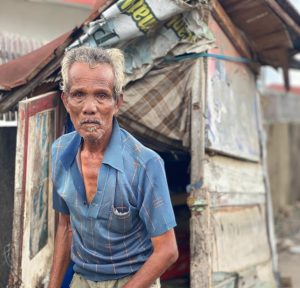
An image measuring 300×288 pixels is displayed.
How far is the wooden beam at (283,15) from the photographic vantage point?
470 cm

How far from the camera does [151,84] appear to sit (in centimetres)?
444

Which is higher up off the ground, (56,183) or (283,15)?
(283,15)

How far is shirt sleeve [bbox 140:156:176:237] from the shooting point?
2484 mm

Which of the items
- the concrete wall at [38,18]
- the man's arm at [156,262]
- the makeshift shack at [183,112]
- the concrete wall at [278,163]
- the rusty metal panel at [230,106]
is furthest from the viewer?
the concrete wall at [278,163]

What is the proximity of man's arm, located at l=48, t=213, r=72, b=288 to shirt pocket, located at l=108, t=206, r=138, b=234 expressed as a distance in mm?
453

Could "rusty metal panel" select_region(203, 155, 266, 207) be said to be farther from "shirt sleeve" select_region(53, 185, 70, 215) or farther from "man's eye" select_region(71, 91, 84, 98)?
"man's eye" select_region(71, 91, 84, 98)

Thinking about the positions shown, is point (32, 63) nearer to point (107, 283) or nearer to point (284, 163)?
point (107, 283)

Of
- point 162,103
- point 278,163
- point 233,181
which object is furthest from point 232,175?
point 278,163

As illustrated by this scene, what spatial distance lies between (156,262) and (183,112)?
82.4 inches

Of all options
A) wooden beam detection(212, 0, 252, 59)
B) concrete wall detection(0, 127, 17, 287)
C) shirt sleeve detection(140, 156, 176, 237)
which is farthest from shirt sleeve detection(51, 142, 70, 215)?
wooden beam detection(212, 0, 252, 59)

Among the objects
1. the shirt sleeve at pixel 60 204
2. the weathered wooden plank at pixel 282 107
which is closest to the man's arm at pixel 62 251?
the shirt sleeve at pixel 60 204

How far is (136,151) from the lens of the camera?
2.57 metres

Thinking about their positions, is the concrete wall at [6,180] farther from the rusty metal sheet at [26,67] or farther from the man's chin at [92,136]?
the man's chin at [92,136]

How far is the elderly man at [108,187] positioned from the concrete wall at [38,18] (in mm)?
3622
